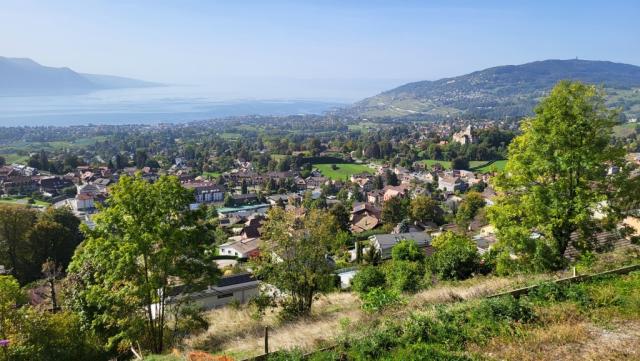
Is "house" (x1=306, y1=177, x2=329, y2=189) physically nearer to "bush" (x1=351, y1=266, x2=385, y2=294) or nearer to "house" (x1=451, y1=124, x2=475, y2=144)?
"house" (x1=451, y1=124, x2=475, y2=144)

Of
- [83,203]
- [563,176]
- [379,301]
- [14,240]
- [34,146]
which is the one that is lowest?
[34,146]

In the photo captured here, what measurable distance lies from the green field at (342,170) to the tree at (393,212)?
33316 millimetres

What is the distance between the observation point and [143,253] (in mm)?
7848

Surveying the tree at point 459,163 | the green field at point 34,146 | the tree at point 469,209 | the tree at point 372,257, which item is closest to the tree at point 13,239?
the tree at point 372,257

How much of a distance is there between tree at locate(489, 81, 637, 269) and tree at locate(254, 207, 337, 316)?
11.9 ft

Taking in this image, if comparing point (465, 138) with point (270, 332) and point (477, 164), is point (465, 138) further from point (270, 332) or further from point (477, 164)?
point (270, 332)

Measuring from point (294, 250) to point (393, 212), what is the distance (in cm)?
3340

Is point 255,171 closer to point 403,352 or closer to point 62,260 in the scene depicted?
point 62,260

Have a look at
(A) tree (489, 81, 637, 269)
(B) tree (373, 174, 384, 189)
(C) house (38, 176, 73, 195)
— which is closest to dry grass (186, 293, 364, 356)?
(A) tree (489, 81, 637, 269)

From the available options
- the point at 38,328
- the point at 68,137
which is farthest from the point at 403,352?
the point at 68,137

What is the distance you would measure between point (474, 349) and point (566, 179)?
4.13m

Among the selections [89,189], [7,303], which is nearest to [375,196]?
[89,189]

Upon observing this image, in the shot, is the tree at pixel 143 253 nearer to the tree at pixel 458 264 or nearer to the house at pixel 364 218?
the tree at pixel 458 264

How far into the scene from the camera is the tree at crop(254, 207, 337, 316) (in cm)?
968
